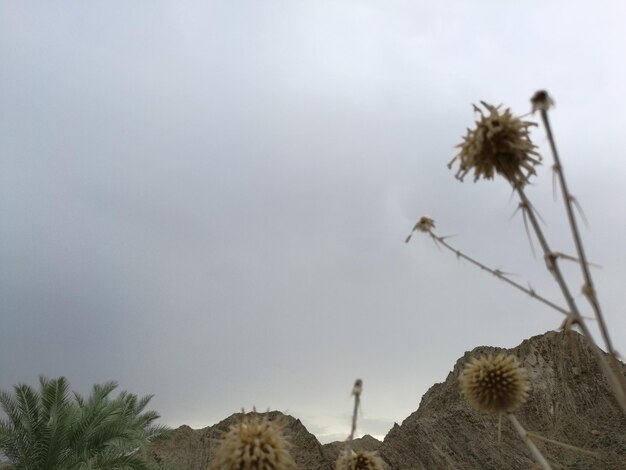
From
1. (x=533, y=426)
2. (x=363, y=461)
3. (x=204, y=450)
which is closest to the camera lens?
(x=363, y=461)

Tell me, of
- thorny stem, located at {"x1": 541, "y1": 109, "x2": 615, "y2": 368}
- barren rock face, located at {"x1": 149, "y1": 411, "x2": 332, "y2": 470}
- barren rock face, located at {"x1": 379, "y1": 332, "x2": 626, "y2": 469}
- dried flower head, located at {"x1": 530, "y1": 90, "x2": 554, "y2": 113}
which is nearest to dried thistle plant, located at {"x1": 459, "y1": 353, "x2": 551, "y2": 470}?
thorny stem, located at {"x1": 541, "y1": 109, "x2": 615, "y2": 368}

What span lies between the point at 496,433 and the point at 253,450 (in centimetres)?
4068

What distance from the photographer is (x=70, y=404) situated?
66.5 ft

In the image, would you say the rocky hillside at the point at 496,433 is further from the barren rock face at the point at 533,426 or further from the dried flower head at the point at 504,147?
the dried flower head at the point at 504,147

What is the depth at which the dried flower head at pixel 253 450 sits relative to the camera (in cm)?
445

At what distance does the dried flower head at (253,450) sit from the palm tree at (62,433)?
1552cm

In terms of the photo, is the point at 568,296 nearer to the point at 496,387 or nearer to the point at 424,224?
the point at 424,224

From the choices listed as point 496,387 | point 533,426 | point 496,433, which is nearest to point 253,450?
point 496,387

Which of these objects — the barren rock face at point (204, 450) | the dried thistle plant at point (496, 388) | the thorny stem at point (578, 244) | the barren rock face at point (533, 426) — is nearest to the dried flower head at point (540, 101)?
the thorny stem at point (578, 244)

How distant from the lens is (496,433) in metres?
41.2

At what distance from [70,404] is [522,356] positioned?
125 ft

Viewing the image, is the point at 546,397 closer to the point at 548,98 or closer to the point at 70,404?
the point at 70,404

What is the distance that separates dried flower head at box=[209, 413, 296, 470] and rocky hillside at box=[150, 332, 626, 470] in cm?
3625

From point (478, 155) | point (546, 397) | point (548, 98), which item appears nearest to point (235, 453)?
point (478, 155)
